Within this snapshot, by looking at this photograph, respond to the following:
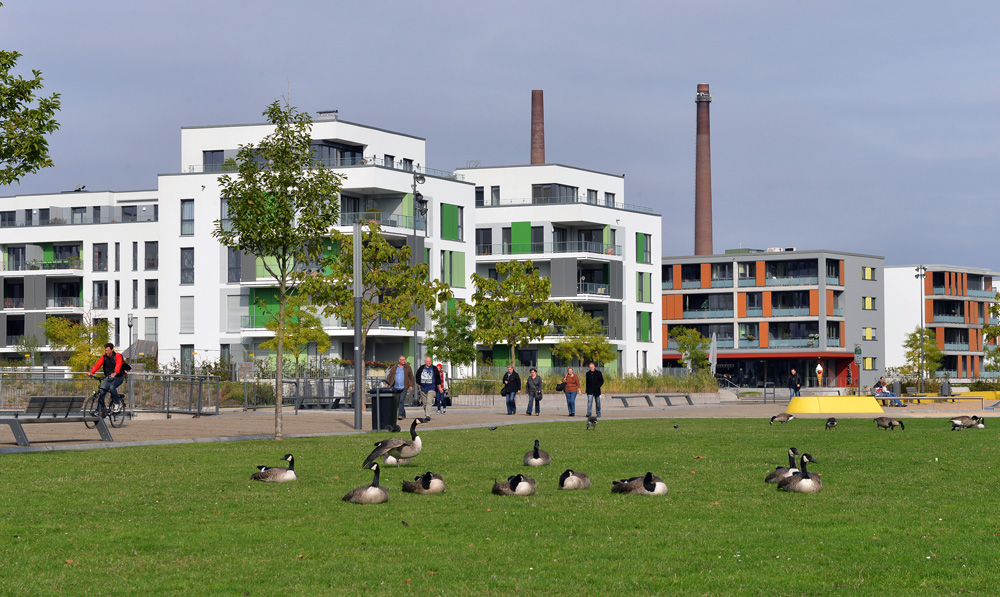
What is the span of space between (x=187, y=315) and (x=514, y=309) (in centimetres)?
2361

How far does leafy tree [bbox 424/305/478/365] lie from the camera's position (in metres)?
58.2

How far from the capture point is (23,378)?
1405 inches

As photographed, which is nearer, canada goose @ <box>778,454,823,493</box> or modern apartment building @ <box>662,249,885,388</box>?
canada goose @ <box>778,454,823,493</box>

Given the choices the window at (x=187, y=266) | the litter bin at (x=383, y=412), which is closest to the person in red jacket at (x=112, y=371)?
the litter bin at (x=383, y=412)

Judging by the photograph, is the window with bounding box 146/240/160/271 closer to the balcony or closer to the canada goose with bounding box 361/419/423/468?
the balcony

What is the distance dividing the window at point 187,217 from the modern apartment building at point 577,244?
62.9 feet

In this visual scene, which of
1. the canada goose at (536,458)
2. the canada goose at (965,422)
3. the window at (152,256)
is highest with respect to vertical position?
the window at (152,256)

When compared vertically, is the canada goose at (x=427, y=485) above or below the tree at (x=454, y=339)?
below

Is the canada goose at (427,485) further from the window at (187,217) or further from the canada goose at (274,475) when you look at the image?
the window at (187,217)

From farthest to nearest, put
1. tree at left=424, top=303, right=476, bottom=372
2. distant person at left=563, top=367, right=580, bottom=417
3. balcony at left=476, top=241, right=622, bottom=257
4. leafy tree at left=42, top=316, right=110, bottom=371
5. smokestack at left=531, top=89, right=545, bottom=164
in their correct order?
1. smokestack at left=531, top=89, right=545, bottom=164
2. balcony at left=476, top=241, right=622, bottom=257
3. leafy tree at left=42, top=316, right=110, bottom=371
4. tree at left=424, top=303, right=476, bottom=372
5. distant person at left=563, top=367, right=580, bottom=417

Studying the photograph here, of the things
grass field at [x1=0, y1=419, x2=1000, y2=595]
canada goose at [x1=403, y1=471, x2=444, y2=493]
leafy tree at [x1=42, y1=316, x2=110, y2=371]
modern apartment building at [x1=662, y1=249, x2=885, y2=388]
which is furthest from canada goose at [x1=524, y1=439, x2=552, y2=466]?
modern apartment building at [x1=662, y1=249, x2=885, y2=388]

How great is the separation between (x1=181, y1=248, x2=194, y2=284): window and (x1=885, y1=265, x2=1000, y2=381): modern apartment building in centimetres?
6748

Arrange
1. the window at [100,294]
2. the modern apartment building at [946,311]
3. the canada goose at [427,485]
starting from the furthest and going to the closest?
the modern apartment building at [946,311]
the window at [100,294]
the canada goose at [427,485]

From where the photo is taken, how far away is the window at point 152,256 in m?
81.6
